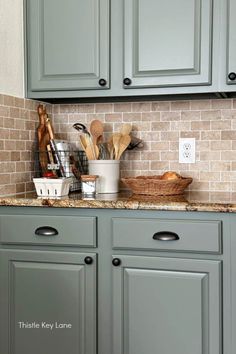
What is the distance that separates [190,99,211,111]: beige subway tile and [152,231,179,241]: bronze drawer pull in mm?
870

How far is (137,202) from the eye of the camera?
7.67 feet

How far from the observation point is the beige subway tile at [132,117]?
3.00 metres

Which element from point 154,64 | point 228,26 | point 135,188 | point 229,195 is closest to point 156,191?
point 135,188

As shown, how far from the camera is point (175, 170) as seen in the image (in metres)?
2.96

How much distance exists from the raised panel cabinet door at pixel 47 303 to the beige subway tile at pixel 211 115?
999 mm

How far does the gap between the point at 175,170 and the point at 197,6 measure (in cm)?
86

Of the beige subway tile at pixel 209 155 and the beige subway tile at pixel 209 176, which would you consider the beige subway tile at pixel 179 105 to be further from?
the beige subway tile at pixel 209 176

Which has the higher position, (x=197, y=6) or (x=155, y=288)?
(x=197, y=6)

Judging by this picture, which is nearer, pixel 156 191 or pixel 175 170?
pixel 156 191

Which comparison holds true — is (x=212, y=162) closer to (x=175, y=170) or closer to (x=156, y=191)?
(x=175, y=170)

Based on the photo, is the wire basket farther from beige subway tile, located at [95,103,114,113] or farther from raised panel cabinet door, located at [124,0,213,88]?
raised panel cabinet door, located at [124,0,213,88]

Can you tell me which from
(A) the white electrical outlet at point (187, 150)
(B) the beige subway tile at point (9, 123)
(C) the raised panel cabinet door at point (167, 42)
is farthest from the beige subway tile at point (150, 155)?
(B) the beige subway tile at point (9, 123)

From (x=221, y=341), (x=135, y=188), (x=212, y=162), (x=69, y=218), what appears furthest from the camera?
(x=212, y=162)

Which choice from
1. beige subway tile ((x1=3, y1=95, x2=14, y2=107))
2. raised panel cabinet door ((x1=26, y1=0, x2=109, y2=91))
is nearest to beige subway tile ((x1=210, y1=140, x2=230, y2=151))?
raised panel cabinet door ((x1=26, y1=0, x2=109, y2=91))
